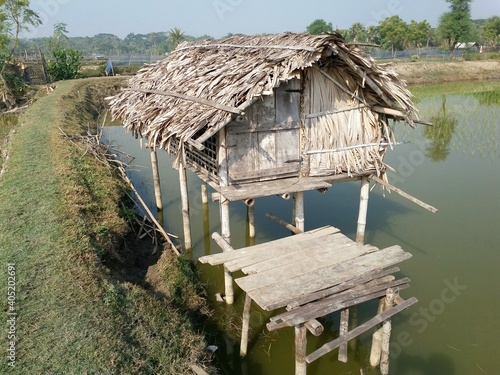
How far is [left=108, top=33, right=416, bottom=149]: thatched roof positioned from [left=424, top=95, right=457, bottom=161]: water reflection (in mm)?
9702

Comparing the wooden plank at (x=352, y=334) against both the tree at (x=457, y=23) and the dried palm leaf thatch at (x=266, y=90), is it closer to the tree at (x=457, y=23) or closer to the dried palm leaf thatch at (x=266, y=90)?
the dried palm leaf thatch at (x=266, y=90)

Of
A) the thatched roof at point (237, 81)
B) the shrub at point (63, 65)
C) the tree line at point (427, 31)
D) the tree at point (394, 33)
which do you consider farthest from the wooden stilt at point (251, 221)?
the tree at point (394, 33)

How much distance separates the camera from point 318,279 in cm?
477

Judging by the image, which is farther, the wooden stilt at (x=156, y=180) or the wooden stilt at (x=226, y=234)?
the wooden stilt at (x=156, y=180)

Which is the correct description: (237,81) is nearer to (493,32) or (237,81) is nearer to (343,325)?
(343,325)

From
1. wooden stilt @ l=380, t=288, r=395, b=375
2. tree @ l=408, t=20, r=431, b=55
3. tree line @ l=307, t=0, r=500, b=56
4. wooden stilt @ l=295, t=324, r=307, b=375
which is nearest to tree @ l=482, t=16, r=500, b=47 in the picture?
tree line @ l=307, t=0, r=500, b=56

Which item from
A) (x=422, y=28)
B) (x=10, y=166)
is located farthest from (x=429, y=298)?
(x=422, y=28)

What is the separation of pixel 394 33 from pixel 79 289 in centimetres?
5793

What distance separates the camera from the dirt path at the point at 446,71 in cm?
3478

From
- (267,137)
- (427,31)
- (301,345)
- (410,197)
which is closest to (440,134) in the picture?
(410,197)

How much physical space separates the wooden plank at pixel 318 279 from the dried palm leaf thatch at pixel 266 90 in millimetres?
2216

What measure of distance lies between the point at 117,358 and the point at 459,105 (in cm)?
2527

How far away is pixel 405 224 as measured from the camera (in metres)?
10.3

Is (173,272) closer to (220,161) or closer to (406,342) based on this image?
(220,161)
